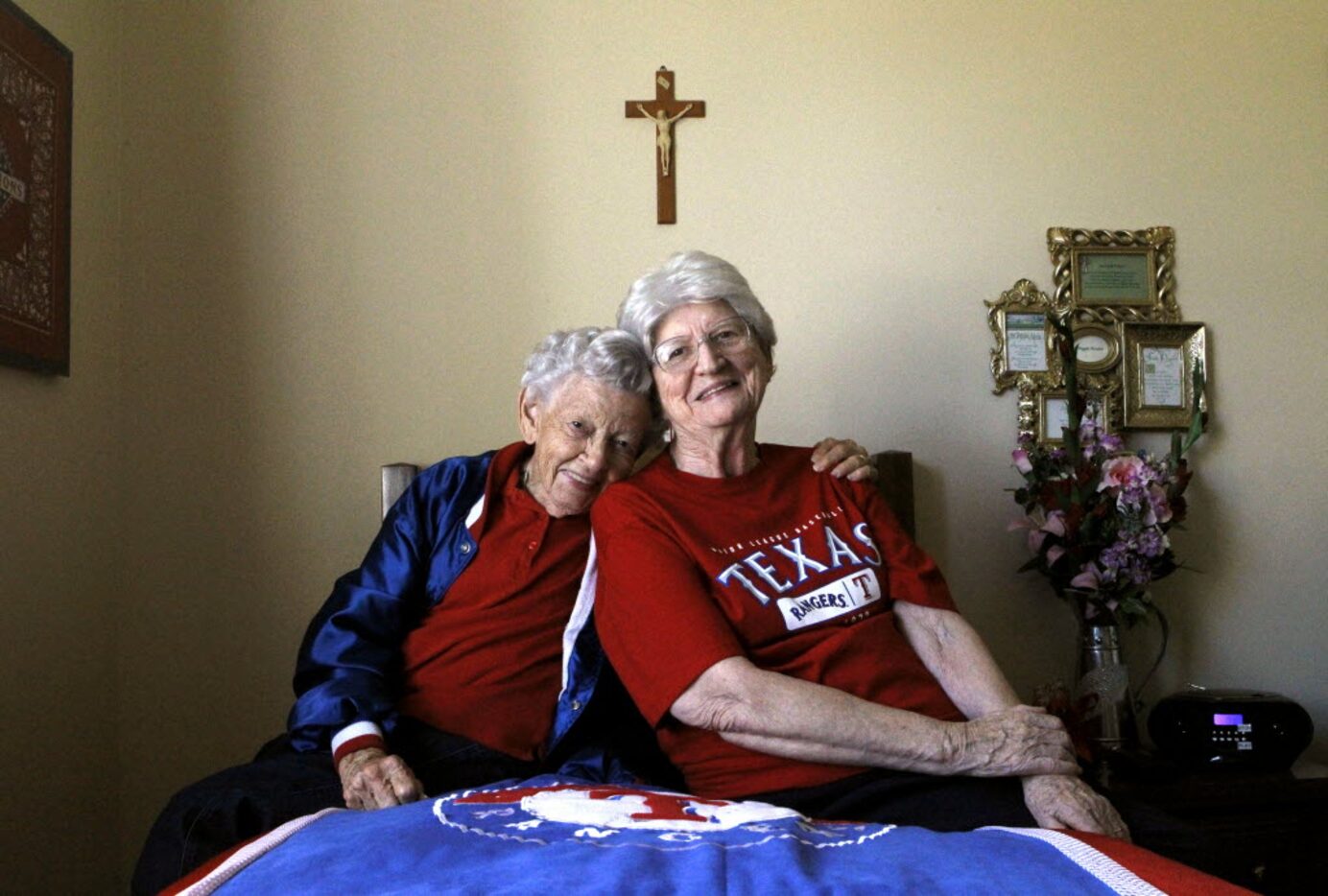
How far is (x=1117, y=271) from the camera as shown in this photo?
7.99 ft

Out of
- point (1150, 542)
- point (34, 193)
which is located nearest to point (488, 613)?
Result: point (34, 193)

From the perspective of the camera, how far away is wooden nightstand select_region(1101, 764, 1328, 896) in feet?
6.46

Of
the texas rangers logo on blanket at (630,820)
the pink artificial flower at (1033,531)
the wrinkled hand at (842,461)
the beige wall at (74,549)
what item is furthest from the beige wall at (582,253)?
the texas rangers logo on blanket at (630,820)

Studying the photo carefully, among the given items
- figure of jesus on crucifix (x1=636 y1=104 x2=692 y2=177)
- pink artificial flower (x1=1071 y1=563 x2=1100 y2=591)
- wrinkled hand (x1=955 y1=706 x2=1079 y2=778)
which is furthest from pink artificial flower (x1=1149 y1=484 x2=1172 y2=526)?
A: figure of jesus on crucifix (x1=636 y1=104 x2=692 y2=177)

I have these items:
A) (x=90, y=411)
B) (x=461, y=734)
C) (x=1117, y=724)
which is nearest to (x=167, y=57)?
(x=90, y=411)

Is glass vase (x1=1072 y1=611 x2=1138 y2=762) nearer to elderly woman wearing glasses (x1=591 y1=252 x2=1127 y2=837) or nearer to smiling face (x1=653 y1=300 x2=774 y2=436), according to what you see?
elderly woman wearing glasses (x1=591 y1=252 x2=1127 y2=837)

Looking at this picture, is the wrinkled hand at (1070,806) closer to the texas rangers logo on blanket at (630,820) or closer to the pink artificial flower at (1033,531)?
the texas rangers logo on blanket at (630,820)

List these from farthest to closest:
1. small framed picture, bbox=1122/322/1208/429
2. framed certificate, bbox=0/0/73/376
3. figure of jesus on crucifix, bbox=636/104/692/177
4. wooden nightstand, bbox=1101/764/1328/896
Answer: small framed picture, bbox=1122/322/1208/429, figure of jesus on crucifix, bbox=636/104/692/177, wooden nightstand, bbox=1101/764/1328/896, framed certificate, bbox=0/0/73/376

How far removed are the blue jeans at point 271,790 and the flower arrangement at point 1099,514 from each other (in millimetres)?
1185

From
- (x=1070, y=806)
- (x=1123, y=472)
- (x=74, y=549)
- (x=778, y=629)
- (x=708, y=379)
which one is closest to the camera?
(x=1070, y=806)

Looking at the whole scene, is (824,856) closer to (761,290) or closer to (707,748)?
(707,748)

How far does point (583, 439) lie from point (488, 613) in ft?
1.04

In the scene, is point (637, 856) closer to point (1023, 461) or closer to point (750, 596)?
point (750, 596)

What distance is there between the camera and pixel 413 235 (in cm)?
230
